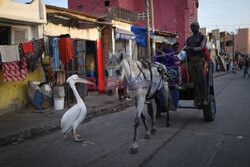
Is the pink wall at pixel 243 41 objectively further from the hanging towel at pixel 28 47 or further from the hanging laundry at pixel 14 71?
the hanging laundry at pixel 14 71

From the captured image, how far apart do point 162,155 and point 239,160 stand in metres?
1.23

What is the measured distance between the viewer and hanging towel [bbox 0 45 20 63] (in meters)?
6.82

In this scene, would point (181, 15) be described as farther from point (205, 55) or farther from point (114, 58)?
point (114, 58)

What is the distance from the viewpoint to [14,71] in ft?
24.9

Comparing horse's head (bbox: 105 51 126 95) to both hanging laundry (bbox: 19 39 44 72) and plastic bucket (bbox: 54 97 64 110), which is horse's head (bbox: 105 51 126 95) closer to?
plastic bucket (bbox: 54 97 64 110)

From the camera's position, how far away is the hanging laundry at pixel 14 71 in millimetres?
7359

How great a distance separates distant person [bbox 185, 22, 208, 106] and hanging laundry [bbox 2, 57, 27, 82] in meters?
5.89

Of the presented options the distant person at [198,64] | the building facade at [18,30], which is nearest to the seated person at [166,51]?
the distant person at [198,64]

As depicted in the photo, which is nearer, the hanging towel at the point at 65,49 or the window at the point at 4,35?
the window at the point at 4,35

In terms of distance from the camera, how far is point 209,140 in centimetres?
428

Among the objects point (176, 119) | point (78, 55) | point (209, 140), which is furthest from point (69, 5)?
point (209, 140)

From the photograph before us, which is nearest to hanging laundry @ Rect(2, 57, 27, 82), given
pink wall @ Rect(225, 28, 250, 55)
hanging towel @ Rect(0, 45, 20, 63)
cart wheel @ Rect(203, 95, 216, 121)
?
hanging towel @ Rect(0, 45, 20, 63)

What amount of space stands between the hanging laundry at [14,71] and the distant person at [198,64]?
5889 millimetres

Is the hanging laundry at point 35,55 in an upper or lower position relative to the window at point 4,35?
lower
